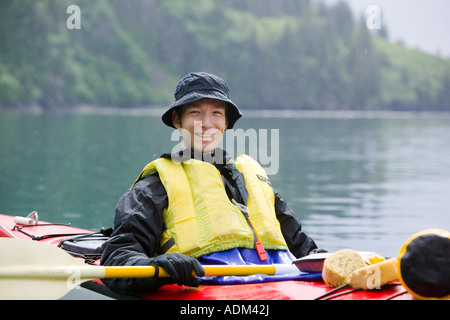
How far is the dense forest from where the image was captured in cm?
7950

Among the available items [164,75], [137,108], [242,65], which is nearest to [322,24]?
[242,65]

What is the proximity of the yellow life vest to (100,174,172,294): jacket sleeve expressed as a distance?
7cm

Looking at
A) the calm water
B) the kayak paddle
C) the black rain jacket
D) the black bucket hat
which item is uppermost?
the calm water

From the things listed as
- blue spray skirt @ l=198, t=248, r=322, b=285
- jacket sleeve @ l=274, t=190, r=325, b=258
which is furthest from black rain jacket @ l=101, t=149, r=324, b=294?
jacket sleeve @ l=274, t=190, r=325, b=258

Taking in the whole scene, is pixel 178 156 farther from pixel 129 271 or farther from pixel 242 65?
pixel 242 65

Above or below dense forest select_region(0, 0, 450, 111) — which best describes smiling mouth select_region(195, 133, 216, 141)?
below

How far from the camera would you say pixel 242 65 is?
310 feet

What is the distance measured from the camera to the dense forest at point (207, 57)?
79.5m

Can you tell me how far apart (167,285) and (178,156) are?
2.10 ft

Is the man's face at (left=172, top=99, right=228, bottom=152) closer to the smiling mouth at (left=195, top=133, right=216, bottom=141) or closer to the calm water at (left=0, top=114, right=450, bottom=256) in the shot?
the smiling mouth at (left=195, top=133, right=216, bottom=141)

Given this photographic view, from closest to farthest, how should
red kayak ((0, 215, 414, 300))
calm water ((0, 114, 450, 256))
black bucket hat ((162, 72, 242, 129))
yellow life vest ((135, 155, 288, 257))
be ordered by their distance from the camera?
1. red kayak ((0, 215, 414, 300))
2. yellow life vest ((135, 155, 288, 257))
3. black bucket hat ((162, 72, 242, 129))
4. calm water ((0, 114, 450, 256))

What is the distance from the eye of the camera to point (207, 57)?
93875 millimetres

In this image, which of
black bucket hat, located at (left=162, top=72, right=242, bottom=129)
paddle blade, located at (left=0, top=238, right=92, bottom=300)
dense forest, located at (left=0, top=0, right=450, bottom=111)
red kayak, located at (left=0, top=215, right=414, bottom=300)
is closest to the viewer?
red kayak, located at (left=0, top=215, right=414, bottom=300)

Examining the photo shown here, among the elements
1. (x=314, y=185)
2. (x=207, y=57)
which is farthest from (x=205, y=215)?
(x=207, y=57)
